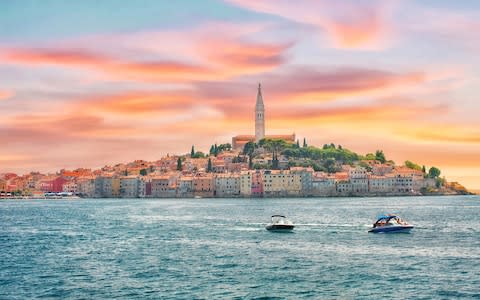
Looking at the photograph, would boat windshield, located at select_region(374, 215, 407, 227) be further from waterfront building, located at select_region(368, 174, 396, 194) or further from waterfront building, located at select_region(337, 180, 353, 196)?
waterfront building, located at select_region(368, 174, 396, 194)

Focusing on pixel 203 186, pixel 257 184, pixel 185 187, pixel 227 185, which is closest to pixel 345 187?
pixel 257 184

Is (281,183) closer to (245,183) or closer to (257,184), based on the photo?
(257,184)

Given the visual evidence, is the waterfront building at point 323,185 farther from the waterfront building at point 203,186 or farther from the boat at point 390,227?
the boat at point 390,227

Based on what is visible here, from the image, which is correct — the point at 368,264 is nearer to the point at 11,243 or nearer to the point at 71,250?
the point at 71,250

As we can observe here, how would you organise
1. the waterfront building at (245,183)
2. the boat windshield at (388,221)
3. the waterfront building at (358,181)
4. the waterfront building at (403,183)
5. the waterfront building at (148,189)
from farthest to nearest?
the waterfront building at (148,189)
the waterfront building at (403,183)
the waterfront building at (358,181)
the waterfront building at (245,183)
the boat windshield at (388,221)

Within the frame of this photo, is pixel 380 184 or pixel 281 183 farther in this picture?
pixel 380 184

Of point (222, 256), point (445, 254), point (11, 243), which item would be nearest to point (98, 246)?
point (11, 243)

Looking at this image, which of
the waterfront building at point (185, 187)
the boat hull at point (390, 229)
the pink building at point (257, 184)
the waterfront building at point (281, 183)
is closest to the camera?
the boat hull at point (390, 229)

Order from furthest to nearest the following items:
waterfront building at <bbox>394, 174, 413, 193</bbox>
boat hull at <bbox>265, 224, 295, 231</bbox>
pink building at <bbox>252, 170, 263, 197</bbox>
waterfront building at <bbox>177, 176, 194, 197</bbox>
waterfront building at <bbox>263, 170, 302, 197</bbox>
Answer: waterfront building at <bbox>394, 174, 413, 193</bbox> → waterfront building at <bbox>177, 176, 194, 197</bbox> → waterfront building at <bbox>263, 170, 302, 197</bbox> → pink building at <bbox>252, 170, 263, 197</bbox> → boat hull at <bbox>265, 224, 295, 231</bbox>

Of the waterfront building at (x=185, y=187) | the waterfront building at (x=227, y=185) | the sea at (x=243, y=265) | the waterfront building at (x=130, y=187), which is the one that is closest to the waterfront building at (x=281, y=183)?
the waterfront building at (x=227, y=185)

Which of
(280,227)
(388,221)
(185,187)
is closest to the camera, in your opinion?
(388,221)

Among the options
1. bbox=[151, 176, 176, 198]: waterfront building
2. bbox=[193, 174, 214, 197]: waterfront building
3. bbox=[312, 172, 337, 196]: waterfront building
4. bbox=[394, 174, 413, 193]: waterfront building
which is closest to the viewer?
bbox=[312, 172, 337, 196]: waterfront building

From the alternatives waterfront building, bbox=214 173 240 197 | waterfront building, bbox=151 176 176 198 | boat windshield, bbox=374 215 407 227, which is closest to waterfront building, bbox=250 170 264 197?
waterfront building, bbox=214 173 240 197

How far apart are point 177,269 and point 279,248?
1031cm
